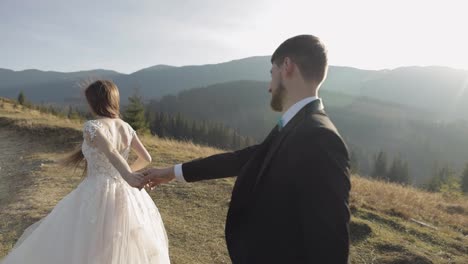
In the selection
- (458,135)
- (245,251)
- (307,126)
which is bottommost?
(458,135)

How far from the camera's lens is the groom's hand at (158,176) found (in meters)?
3.44

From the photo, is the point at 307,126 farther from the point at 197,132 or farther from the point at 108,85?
the point at 197,132

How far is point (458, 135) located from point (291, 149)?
176 m

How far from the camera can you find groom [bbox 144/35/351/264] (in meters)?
1.79

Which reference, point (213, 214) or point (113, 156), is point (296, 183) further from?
point (213, 214)

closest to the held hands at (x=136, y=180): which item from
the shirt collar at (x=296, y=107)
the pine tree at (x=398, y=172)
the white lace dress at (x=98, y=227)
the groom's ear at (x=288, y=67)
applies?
the white lace dress at (x=98, y=227)

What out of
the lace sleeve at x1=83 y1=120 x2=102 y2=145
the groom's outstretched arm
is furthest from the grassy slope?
the groom's outstretched arm

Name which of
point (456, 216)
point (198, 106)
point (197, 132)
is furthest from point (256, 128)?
point (456, 216)

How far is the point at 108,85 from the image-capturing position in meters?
4.05

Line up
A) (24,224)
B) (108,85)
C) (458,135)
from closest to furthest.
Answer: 1. (108,85)
2. (24,224)
3. (458,135)

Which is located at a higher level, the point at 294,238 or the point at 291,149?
the point at 291,149

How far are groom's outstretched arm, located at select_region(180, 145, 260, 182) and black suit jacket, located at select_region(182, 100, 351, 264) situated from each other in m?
0.80

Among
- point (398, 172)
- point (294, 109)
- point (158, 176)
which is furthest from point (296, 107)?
point (398, 172)

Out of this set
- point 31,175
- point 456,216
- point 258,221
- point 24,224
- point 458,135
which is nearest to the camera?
point 258,221
